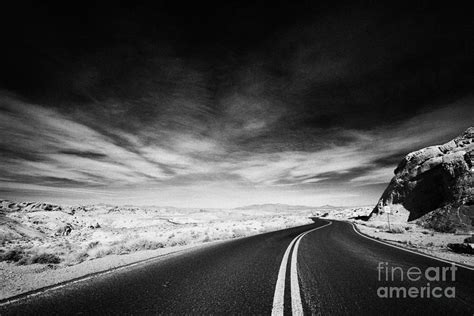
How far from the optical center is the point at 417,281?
193 inches

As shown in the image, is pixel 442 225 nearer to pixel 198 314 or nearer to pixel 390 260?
pixel 390 260

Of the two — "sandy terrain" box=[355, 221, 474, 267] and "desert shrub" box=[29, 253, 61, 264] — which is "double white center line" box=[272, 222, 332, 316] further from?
"desert shrub" box=[29, 253, 61, 264]

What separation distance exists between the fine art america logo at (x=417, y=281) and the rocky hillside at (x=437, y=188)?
55.4 feet

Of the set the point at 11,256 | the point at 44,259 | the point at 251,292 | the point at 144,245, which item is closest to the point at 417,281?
the point at 251,292

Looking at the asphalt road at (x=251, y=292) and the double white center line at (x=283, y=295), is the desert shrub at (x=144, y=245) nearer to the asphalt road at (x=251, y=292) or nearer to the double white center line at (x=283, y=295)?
the asphalt road at (x=251, y=292)

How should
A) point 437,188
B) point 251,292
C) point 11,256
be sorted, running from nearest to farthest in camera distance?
point 251,292
point 11,256
point 437,188

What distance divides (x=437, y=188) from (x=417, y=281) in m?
31.3

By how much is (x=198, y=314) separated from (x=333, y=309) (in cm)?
→ 210

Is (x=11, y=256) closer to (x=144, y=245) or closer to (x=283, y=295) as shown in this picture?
(x=144, y=245)

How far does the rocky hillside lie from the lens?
19.7 metres

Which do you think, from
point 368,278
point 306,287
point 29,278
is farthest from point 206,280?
point 29,278

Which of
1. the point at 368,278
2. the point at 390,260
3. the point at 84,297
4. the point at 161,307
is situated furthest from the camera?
the point at 390,260

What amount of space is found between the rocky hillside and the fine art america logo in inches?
664

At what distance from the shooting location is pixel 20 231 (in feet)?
72.8
